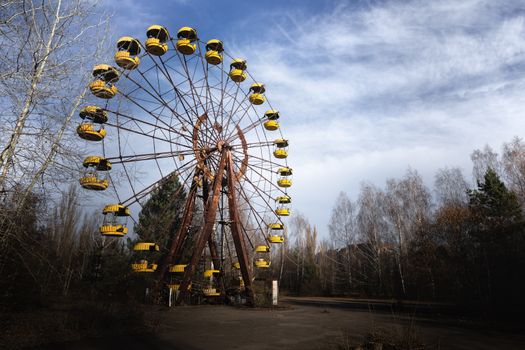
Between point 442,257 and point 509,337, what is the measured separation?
1573 cm

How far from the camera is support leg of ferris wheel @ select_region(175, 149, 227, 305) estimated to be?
1844 cm

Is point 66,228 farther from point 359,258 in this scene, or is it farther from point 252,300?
point 359,258

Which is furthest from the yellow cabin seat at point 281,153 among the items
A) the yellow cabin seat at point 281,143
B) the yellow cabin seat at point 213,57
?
the yellow cabin seat at point 213,57

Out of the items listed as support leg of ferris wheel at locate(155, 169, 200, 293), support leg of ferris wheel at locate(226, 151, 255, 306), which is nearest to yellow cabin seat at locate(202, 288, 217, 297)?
support leg of ferris wheel at locate(226, 151, 255, 306)

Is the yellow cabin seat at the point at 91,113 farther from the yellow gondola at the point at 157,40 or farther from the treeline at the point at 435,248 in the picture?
the treeline at the point at 435,248

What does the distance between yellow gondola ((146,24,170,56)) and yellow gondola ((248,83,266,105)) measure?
7.61 metres

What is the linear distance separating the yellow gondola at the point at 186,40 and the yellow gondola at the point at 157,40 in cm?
78

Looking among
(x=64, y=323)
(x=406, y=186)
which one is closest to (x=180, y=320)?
(x=64, y=323)

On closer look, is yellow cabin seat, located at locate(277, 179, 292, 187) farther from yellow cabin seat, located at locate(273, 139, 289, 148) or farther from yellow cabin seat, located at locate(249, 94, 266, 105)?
yellow cabin seat, located at locate(249, 94, 266, 105)

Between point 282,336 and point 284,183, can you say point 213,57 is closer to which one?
point 284,183

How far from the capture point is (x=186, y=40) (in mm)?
18781

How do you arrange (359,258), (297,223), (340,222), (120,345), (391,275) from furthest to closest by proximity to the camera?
1. (297,223)
2. (340,222)
3. (359,258)
4. (391,275)
5. (120,345)

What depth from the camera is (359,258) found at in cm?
4159

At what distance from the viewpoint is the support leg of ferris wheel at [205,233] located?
18438 millimetres
